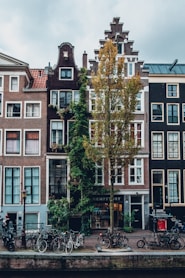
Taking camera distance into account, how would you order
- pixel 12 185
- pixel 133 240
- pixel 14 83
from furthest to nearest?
1. pixel 14 83
2. pixel 12 185
3. pixel 133 240

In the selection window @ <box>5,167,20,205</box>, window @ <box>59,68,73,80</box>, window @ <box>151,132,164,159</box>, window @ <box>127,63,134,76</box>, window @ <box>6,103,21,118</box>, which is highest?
window @ <box>127,63,134,76</box>

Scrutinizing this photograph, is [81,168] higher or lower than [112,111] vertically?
lower

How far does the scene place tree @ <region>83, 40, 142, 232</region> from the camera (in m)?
26.5

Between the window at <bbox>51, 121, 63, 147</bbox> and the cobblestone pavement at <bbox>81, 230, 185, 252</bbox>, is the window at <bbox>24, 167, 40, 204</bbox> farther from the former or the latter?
the cobblestone pavement at <bbox>81, 230, 185, 252</bbox>

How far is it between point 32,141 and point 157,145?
10.9 metres

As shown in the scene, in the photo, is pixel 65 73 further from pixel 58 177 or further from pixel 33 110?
pixel 58 177

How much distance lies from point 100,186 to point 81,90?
8075mm

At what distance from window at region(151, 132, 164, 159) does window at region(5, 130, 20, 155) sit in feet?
38.2

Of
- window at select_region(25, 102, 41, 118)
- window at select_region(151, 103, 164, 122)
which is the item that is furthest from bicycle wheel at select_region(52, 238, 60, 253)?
window at select_region(151, 103, 164, 122)

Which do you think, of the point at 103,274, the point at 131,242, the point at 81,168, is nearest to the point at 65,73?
the point at 81,168

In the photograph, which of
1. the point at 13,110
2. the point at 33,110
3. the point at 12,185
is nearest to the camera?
the point at 12,185

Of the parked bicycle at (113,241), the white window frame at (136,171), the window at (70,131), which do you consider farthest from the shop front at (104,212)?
the parked bicycle at (113,241)

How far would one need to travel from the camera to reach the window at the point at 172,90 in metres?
36.4

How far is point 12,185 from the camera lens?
33438 millimetres
